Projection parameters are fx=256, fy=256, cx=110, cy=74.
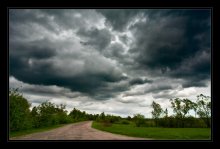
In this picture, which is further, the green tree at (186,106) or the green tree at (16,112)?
the green tree at (186,106)

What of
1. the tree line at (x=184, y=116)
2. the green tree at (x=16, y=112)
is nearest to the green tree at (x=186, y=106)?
the tree line at (x=184, y=116)

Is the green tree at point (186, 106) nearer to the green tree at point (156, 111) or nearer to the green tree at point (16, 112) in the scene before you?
the green tree at point (156, 111)

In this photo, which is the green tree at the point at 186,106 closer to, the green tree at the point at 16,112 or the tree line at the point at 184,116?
the tree line at the point at 184,116

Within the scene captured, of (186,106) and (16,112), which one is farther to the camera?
(186,106)

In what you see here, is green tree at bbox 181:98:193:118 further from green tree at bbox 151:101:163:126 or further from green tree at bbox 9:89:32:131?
green tree at bbox 9:89:32:131

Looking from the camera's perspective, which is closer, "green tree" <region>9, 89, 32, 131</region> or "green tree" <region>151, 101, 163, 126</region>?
"green tree" <region>9, 89, 32, 131</region>

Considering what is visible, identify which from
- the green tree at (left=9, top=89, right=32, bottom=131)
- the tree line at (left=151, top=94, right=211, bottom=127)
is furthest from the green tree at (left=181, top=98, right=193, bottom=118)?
the green tree at (left=9, top=89, right=32, bottom=131)

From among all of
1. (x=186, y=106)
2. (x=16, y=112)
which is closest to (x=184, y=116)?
(x=186, y=106)

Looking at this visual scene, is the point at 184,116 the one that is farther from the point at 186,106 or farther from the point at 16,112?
the point at 16,112
